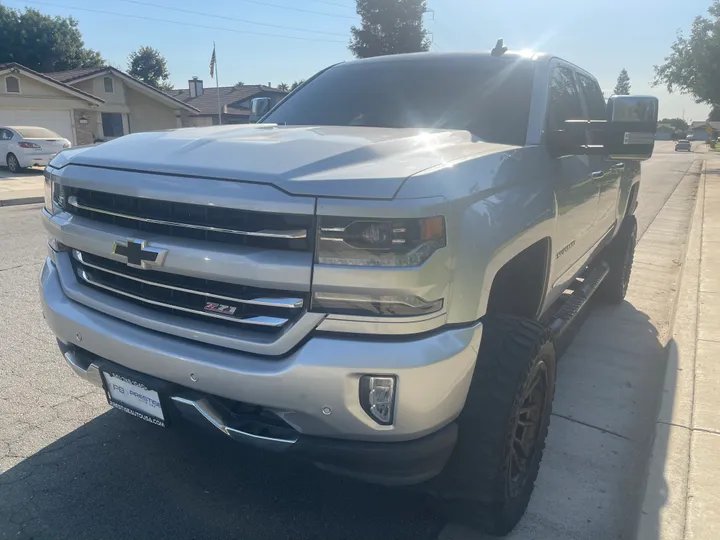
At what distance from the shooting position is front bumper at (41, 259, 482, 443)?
195 cm

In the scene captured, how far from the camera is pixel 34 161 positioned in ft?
65.1

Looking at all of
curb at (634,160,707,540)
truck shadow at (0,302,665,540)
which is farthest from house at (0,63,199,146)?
curb at (634,160,707,540)

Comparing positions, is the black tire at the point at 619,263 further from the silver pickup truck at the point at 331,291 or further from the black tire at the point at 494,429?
the black tire at the point at 494,429

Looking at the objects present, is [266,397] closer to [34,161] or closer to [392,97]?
[392,97]

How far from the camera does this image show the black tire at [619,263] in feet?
18.6

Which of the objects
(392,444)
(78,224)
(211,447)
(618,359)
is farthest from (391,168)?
(618,359)

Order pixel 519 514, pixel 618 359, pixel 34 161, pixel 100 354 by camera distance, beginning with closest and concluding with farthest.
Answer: pixel 100 354
pixel 519 514
pixel 618 359
pixel 34 161

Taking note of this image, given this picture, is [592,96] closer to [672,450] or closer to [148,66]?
[672,450]

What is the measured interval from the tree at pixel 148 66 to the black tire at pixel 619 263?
70.9m

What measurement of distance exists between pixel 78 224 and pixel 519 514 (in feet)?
7.30

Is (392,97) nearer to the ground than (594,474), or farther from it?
farther from it

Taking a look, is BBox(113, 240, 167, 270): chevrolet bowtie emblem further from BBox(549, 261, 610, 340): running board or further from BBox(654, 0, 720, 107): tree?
BBox(654, 0, 720, 107): tree

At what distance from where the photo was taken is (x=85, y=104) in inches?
1131

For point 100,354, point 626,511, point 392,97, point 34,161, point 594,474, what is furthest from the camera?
point 34,161
